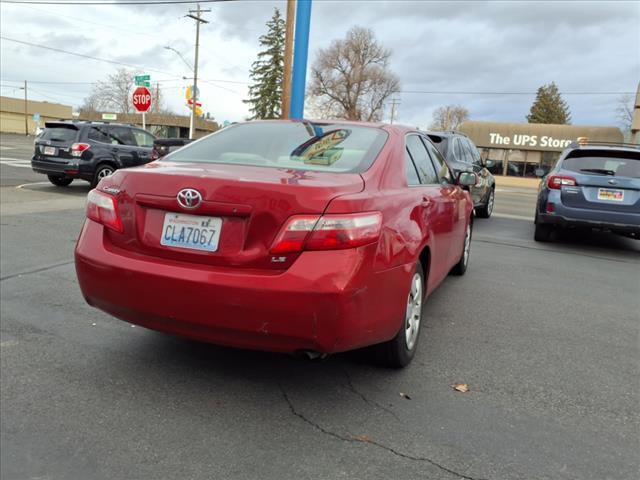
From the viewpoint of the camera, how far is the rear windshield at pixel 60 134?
12.7 m

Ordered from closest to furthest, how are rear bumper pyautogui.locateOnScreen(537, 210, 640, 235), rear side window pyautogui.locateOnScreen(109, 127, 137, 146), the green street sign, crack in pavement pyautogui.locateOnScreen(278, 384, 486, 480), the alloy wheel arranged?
crack in pavement pyautogui.locateOnScreen(278, 384, 486, 480) < the alloy wheel < rear bumper pyautogui.locateOnScreen(537, 210, 640, 235) < rear side window pyautogui.locateOnScreen(109, 127, 137, 146) < the green street sign

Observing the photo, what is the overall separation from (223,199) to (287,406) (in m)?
1.17

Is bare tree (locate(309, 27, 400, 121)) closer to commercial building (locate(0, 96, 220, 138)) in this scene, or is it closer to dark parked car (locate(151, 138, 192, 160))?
commercial building (locate(0, 96, 220, 138))

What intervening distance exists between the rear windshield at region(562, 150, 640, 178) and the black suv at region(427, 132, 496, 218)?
1698 millimetres

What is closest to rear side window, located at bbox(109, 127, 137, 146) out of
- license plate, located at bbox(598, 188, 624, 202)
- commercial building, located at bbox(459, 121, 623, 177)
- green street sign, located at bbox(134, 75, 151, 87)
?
green street sign, located at bbox(134, 75, 151, 87)

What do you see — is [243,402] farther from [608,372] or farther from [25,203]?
[25,203]

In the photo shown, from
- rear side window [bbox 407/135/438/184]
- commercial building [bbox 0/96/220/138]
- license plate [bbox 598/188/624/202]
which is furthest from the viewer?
commercial building [bbox 0/96/220/138]

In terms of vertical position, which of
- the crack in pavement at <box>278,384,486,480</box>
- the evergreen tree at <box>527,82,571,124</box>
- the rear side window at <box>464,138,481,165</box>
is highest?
the evergreen tree at <box>527,82,571,124</box>

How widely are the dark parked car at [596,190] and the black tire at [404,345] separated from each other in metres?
5.28

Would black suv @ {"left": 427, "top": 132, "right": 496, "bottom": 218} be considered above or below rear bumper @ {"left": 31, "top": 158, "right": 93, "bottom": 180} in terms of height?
above

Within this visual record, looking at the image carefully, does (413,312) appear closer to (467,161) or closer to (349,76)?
(467,161)

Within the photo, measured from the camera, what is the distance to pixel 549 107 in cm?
7312

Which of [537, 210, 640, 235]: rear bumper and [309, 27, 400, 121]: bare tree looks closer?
[537, 210, 640, 235]: rear bumper

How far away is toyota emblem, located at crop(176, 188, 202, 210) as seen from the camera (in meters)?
2.69
